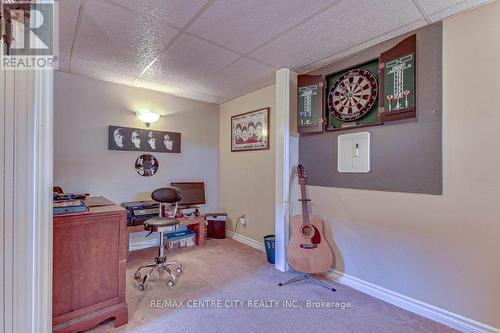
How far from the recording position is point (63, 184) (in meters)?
2.82

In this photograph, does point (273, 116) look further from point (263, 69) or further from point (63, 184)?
point (63, 184)

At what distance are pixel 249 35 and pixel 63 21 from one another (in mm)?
1448

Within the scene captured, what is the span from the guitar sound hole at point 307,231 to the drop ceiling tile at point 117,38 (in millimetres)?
2175

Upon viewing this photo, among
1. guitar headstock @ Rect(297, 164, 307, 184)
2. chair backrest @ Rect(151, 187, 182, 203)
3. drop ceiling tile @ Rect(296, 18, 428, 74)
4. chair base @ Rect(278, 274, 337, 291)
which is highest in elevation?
drop ceiling tile @ Rect(296, 18, 428, 74)

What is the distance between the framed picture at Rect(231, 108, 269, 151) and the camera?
332cm

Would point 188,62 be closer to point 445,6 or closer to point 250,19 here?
point 250,19

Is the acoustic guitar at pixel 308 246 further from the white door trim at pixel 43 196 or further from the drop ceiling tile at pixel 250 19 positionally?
the white door trim at pixel 43 196

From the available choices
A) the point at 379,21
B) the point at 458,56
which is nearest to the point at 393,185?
the point at 458,56

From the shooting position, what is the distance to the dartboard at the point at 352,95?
218cm

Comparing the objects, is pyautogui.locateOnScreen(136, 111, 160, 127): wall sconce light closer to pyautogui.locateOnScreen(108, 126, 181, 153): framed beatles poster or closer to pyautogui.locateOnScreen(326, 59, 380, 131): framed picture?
pyautogui.locateOnScreen(108, 126, 181, 153): framed beatles poster

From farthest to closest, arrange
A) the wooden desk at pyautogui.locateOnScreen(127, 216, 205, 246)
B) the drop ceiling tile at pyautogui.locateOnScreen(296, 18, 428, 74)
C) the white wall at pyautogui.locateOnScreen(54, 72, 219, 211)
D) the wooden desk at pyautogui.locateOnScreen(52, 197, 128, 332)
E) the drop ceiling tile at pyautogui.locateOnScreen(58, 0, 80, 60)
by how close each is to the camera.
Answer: the wooden desk at pyautogui.locateOnScreen(127, 216, 205, 246) < the white wall at pyautogui.locateOnScreen(54, 72, 219, 211) < the drop ceiling tile at pyautogui.locateOnScreen(296, 18, 428, 74) < the drop ceiling tile at pyautogui.locateOnScreen(58, 0, 80, 60) < the wooden desk at pyautogui.locateOnScreen(52, 197, 128, 332)

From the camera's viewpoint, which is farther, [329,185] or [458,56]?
[329,185]

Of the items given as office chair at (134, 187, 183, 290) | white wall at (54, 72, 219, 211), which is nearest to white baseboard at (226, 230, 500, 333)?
office chair at (134, 187, 183, 290)

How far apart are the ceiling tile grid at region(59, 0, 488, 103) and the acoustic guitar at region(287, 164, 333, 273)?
5.09 ft
